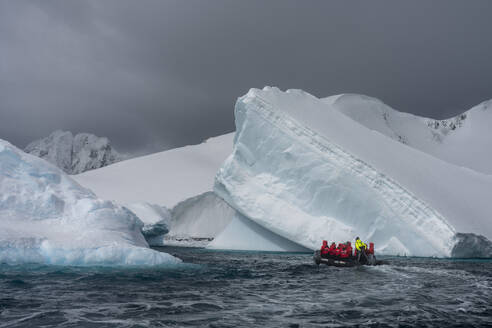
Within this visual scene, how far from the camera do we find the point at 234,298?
8.06 metres

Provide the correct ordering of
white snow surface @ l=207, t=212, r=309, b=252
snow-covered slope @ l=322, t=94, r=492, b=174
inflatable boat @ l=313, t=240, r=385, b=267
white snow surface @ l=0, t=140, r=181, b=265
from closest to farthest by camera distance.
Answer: white snow surface @ l=0, t=140, r=181, b=265 < inflatable boat @ l=313, t=240, r=385, b=267 < white snow surface @ l=207, t=212, r=309, b=252 < snow-covered slope @ l=322, t=94, r=492, b=174

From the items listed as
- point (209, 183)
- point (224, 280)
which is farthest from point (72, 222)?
point (209, 183)

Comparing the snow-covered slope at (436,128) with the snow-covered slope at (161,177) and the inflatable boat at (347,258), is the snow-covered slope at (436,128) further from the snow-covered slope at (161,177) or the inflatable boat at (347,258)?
the inflatable boat at (347,258)

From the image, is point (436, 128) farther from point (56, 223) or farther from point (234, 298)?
point (234, 298)

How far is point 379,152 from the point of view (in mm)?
22469

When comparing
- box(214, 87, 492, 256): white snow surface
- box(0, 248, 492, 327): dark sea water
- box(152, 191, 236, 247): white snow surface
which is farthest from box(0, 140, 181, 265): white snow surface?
box(152, 191, 236, 247): white snow surface

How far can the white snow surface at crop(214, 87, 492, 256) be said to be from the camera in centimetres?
1903

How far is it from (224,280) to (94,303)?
12.8 ft

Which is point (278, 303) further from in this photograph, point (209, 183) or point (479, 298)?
point (209, 183)

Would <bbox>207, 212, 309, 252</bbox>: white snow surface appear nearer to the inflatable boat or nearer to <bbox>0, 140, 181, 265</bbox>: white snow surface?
the inflatable boat

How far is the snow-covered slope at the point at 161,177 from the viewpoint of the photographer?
39.2 m

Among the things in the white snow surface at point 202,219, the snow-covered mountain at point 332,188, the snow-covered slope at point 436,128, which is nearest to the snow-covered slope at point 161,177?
the white snow surface at point 202,219

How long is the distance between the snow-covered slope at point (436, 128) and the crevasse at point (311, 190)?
83.4ft

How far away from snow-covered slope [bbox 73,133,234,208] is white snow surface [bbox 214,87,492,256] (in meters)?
15.4
